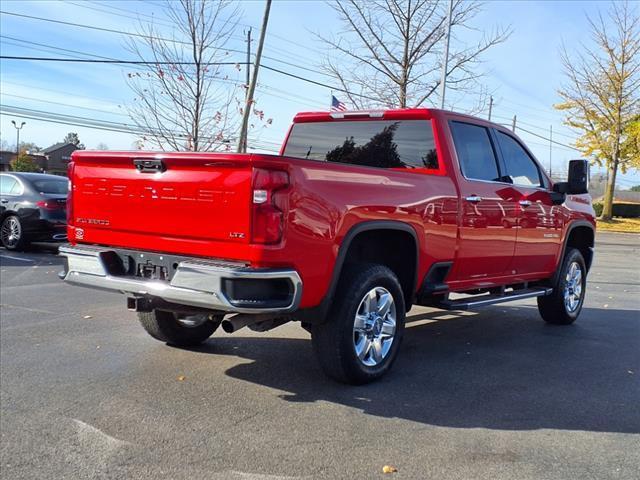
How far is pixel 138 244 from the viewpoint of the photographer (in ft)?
14.2

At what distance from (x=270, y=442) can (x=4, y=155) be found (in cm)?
8195

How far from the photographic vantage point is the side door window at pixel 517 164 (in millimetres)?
6324

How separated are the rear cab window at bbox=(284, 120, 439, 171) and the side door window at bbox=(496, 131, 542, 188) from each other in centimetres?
110

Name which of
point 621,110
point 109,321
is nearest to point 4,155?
point 621,110

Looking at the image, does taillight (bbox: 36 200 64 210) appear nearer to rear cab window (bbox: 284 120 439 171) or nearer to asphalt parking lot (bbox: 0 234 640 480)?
asphalt parking lot (bbox: 0 234 640 480)

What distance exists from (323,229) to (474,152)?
7.78 feet

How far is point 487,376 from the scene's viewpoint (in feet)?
16.5

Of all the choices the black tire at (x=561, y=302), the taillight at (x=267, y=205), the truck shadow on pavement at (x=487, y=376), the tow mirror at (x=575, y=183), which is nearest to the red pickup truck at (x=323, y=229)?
the taillight at (x=267, y=205)

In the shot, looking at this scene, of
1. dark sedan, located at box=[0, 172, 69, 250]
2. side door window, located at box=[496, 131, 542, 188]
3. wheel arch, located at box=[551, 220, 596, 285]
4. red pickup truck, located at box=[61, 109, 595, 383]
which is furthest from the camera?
dark sedan, located at box=[0, 172, 69, 250]

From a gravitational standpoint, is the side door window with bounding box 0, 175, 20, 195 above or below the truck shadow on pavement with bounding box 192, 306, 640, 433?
above

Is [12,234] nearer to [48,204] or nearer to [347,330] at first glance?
[48,204]

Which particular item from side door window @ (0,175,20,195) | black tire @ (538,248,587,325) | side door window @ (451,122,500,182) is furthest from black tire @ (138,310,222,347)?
side door window @ (0,175,20,195)

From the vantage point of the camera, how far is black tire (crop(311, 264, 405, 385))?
4.35 meters

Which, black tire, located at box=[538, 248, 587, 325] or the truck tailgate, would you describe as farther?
black tire, located at box=[538, 248, 587, 325]
